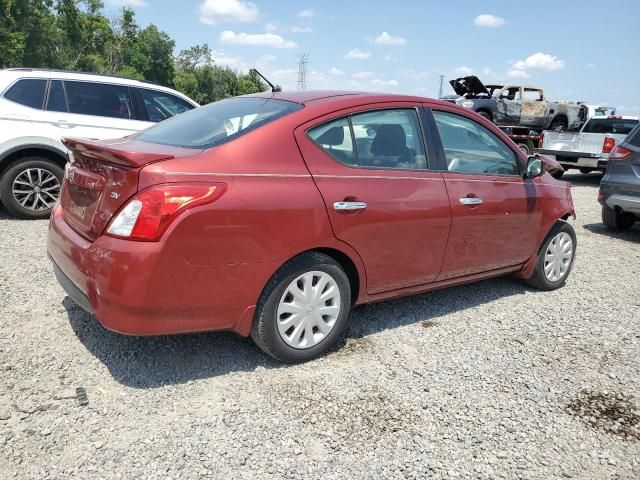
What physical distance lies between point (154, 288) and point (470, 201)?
2.36m

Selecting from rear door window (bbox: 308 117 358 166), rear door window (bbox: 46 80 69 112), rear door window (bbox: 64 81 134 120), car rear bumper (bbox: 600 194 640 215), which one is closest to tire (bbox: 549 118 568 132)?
car rear bumper (bbox: 600 194 640 215)

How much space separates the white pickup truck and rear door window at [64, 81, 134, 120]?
1085cm

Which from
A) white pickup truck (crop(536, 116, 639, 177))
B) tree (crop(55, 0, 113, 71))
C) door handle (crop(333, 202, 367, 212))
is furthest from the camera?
tree (crop(55, 0, 113, 71))

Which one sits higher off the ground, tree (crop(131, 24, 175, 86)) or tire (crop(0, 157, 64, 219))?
tree (crop(131, 24, 175, 86))

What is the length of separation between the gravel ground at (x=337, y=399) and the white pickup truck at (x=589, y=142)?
1008cm

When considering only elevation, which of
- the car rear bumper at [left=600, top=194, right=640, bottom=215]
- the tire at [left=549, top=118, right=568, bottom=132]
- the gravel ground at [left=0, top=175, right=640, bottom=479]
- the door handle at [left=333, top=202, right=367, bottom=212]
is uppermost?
the tire at [left=549, top=118, right=568, bottom=132]

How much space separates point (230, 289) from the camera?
113 inches

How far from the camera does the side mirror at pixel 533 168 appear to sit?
439 centimetres

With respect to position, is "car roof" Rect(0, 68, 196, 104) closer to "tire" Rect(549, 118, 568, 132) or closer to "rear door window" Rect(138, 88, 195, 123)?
"rear door window" Rect(138, 88, 195, 123)

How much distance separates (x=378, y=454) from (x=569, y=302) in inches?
117

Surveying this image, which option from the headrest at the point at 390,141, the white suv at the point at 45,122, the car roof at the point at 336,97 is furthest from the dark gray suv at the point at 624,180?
the white suv at the point at 45,122

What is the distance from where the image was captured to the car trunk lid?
2717 millimetres

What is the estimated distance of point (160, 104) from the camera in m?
7.29

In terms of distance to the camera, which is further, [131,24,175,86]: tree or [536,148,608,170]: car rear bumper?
[131,24,175,86]: tree
